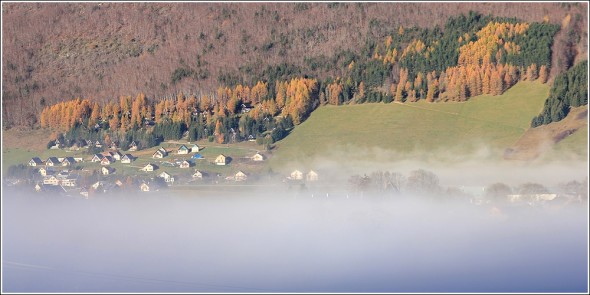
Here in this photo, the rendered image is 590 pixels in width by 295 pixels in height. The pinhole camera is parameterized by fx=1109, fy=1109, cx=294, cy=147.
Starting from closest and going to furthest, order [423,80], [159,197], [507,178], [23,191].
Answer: [507,178] → [159,197] → [23,191] → [423,80]

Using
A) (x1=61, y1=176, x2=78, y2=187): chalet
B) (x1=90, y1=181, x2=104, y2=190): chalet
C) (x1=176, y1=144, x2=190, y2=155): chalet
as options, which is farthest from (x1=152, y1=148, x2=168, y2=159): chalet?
(x1=61, y1=176, x2=78, y2=187): chalet

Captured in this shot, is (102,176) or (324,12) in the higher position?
(324,12)

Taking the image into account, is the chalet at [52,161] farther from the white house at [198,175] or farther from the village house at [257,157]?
the village house at [257,157]

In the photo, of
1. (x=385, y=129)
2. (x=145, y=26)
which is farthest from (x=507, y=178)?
(x=145, y=26)

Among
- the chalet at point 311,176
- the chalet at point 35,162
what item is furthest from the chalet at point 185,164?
the chalet at point 35,162

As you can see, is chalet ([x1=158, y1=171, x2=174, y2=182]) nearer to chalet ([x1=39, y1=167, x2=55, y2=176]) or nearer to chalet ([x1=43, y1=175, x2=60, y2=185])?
chalet ([x1=43, y1=175, x2=60, y2=185])

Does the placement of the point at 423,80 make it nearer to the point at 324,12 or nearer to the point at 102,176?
the point at 324,12
